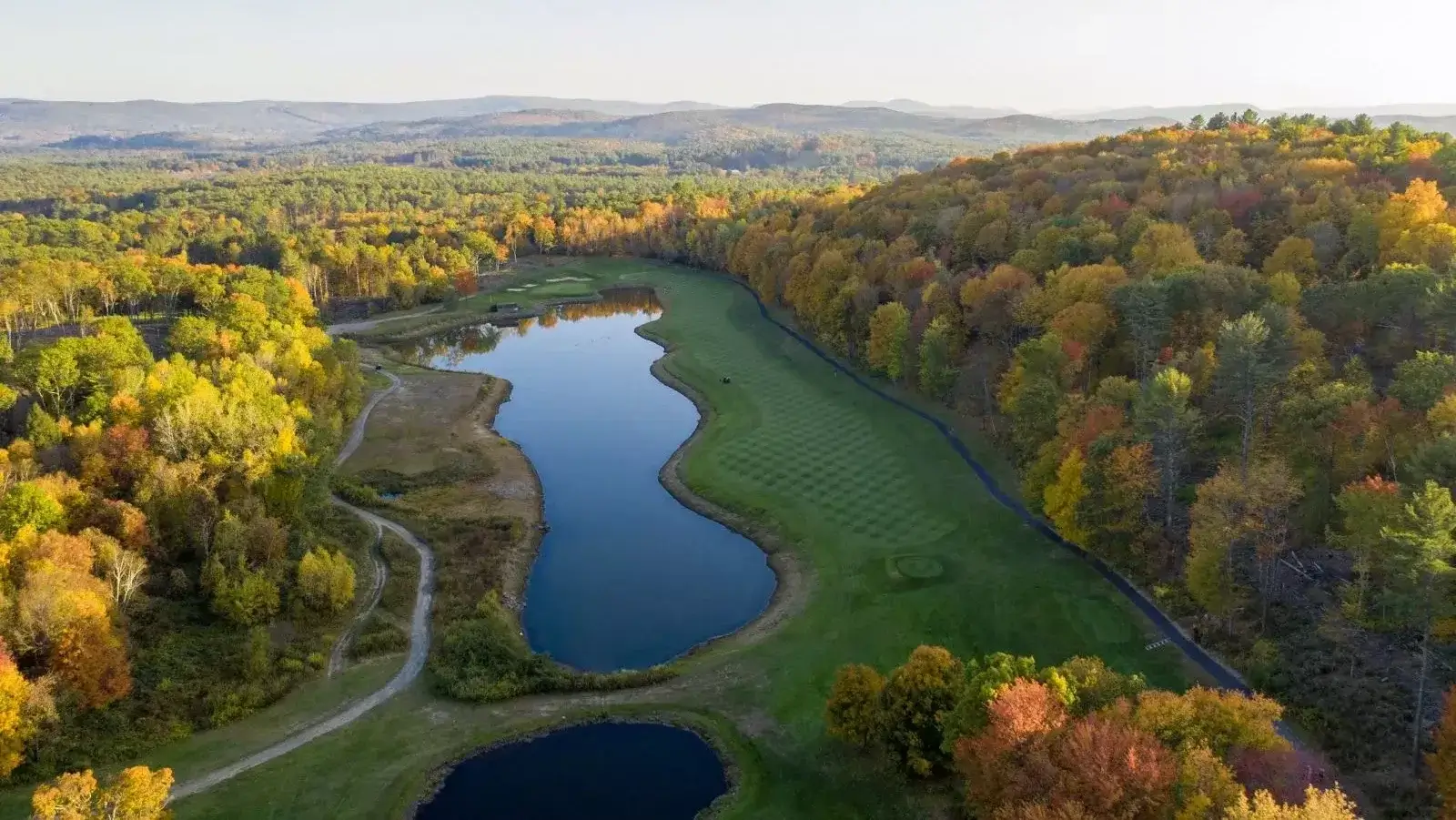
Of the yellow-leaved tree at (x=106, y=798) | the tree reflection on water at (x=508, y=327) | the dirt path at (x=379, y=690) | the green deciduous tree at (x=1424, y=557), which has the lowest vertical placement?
the dirt path at (x=379, y=690)

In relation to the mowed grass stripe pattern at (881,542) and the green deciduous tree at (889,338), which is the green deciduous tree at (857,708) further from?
the green deciduous tree at (889,338)

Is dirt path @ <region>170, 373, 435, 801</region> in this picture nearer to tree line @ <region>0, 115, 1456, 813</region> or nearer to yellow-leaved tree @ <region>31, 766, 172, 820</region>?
yellow-leaved tree @ <region>31, 766, 172, 820</region>

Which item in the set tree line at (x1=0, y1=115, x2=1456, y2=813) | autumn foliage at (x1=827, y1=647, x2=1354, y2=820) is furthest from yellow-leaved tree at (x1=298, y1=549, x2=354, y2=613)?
autumn foliage at (x1=827, y1=647, x2=1354, y2=820)

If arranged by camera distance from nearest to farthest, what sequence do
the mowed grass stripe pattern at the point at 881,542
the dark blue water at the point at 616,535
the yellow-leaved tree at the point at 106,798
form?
the yellow-leaved tree at the point at 106,798 → the mowed grass stripe pattern at the point at 881,542 → the dark blue water at the point at 616,535

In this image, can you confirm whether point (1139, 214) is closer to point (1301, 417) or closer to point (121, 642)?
point (1301, 417)

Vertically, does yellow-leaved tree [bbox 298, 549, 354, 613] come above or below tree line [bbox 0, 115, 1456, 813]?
below

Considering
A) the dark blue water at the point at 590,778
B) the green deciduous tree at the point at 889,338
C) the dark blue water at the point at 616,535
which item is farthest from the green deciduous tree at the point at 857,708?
the green deciduous tree at the point at 889,338

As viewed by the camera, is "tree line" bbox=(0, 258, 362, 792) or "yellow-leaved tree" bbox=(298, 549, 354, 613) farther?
"yellow-leaved tree" bbox=(298, 549, 354, 613)
